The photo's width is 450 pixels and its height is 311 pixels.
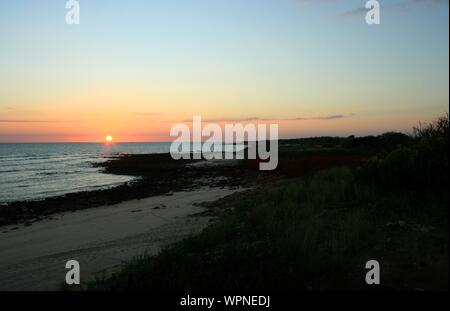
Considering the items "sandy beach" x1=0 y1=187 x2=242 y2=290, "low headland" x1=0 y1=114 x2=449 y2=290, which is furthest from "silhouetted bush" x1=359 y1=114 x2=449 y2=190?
"sandy beach" x1=0 y1=187 x2=242 y2=290

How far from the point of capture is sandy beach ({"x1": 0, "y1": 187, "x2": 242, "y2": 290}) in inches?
364

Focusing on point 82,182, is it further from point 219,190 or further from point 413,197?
point 413,197

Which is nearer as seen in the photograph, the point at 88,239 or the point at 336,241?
the point at 336,241

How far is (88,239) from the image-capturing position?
1267 cm

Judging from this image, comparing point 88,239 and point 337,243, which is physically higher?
point 337,243

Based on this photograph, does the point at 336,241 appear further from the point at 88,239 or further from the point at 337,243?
the point at 88,239

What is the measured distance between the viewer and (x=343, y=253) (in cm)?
696

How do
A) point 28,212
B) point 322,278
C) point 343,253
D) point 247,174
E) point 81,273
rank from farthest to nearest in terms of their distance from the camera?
point 247,174, point 28,212, point 81,273, point 343,253, point 322,278

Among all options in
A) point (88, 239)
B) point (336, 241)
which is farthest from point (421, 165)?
point (88, 239)

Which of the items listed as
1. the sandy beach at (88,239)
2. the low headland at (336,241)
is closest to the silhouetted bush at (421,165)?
the low headland at (336,241)

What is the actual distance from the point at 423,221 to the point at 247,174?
2457 centimetres

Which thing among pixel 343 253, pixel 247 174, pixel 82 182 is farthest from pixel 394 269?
pixel 82 182

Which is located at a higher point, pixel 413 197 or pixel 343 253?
pixel 413 197

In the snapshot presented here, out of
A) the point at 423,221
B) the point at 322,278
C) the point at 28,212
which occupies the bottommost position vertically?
the point at 28,212
